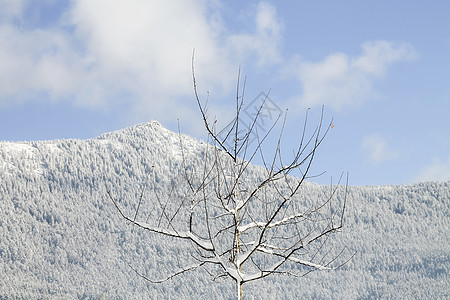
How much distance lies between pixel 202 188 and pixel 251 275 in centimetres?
86

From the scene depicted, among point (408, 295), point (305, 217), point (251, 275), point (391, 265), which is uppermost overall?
point (391, 265)

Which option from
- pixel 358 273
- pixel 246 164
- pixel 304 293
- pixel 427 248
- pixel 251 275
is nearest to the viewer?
pixel 251 275

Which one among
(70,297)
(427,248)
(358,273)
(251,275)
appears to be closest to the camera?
(251,275)

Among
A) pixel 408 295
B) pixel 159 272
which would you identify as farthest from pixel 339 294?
→ pixel 159 272

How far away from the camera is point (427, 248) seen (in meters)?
192

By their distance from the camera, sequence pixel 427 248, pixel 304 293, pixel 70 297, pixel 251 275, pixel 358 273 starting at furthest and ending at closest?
pixel 427 248
pixel 358 273
pixel 304 293
pixel 70 297
pixel 251 275

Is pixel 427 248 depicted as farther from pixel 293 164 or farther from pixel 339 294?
pixel 293 164

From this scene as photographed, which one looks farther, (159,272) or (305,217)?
(159,272)

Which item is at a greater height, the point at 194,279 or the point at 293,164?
the point at 194,279

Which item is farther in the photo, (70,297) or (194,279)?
(194,279)

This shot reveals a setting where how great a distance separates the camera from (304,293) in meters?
164

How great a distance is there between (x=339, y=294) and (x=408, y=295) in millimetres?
20837

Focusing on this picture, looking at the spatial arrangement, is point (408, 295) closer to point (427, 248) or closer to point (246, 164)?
point (427, 248)

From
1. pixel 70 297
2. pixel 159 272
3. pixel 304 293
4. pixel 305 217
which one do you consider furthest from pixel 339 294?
pixel 305 217
